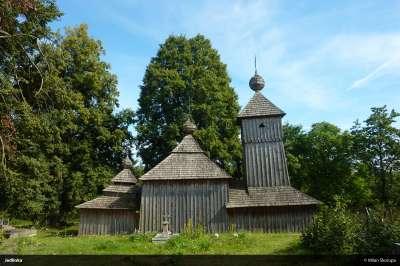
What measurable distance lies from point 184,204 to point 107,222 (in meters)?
5.26

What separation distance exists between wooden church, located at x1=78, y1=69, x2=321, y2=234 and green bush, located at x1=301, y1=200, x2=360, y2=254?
6.05 m

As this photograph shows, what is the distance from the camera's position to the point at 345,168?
27.7 meters

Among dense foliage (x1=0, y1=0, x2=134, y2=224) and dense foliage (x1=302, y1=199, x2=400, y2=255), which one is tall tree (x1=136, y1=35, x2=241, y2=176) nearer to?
dense foliage (x1=0, y1=0, x2=134, y2=224)

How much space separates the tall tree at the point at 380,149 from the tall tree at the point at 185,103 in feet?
35.3

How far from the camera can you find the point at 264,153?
19.0 metres

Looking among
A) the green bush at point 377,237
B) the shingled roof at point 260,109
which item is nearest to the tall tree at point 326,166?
the shingled roof at point 260,109

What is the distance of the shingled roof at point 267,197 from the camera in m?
17.0

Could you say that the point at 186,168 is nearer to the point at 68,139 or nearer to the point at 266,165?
the point at 266,165

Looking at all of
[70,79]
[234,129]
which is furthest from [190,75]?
[70,79]

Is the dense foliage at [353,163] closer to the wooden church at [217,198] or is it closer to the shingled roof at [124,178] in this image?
the wooden church at [217,198]

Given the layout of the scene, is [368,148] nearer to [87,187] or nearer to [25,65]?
[87,187]

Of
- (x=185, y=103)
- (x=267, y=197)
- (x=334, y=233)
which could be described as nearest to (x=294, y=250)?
(x=334, y=233)

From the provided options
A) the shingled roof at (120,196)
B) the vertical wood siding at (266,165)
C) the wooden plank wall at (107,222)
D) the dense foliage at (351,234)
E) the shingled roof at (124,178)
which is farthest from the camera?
the shingled roof at (124,178)

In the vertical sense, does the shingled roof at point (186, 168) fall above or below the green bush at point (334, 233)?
above
